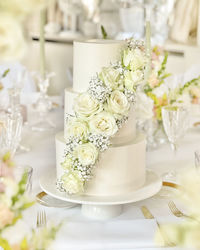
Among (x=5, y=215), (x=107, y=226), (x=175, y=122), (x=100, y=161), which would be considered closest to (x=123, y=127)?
(x=100, y=161)

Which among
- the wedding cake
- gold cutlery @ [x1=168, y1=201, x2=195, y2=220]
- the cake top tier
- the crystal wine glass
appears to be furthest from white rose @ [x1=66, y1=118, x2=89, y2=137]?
the crystal wine glass

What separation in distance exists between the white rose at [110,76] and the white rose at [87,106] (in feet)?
0.16

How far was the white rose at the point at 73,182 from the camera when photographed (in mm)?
1018

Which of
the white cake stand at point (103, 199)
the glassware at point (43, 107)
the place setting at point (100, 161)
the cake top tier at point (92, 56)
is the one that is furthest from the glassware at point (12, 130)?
the glassware at point (43, 107)

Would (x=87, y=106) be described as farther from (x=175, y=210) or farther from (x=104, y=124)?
(x=175, y=210)

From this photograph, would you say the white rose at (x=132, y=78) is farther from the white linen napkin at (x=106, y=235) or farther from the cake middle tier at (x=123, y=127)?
the white linen napkin at (x=106, y=235)

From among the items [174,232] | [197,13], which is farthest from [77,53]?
[197,13]

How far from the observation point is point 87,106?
1.00 metres

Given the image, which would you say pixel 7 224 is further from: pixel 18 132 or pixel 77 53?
pixel 18 132

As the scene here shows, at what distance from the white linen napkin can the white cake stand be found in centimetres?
3

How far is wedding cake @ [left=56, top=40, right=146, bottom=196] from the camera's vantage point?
1.01 meters

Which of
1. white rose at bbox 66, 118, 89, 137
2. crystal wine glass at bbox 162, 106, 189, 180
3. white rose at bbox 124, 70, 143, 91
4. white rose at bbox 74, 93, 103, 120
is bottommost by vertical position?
crystal wine glass at bbox 162, 106, 189, 180

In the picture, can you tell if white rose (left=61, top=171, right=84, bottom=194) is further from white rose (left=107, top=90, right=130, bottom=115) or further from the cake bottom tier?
white rose (left=107, top=90, right=130, bottom=115)

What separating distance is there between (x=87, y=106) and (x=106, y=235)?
0.28 meters
